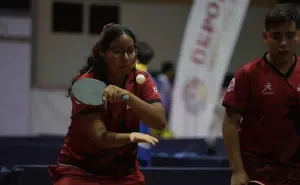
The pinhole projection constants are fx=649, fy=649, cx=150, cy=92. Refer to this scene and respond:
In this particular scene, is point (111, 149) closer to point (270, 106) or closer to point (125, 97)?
point (125, 97)

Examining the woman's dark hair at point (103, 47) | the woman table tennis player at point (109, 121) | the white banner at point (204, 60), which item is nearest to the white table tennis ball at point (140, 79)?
the woman table tennis player at point (109, 121)

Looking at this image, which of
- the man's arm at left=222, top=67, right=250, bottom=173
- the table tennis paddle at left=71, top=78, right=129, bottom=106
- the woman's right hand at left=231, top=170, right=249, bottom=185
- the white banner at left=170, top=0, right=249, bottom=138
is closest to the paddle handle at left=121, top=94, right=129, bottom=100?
the table tennis paddle at left=71, top=78, right=129, bottom=106

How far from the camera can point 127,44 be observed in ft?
9.39

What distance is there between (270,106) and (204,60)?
5.16 metres

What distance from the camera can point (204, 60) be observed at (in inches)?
317

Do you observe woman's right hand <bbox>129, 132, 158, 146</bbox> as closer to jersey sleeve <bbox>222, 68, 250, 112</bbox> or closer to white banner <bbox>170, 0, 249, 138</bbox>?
jersey sleeve <bbox>222, 68, 250, 112</bbox>

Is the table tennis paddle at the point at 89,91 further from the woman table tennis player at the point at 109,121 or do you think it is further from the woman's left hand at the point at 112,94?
the woman table tennis player at the point at 109,121

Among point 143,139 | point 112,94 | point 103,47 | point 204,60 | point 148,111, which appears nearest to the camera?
point 143,139

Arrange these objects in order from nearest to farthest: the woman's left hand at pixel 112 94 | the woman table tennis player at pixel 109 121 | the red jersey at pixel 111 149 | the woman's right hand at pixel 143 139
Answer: the woman's right hand at pixel 143 139 → the woman's left hand at pixel 112 94 → the woman table tennis player at pixel 109 121 → the red jersey at pixel 111 149

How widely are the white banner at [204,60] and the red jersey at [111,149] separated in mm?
4915

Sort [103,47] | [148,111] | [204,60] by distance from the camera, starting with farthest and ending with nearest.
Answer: [204,60]
[103,47]
[148,111]

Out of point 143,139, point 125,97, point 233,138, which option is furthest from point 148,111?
point 233,138

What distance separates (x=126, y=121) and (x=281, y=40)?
31.1 inches

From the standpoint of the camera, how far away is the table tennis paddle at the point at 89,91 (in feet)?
8.96
